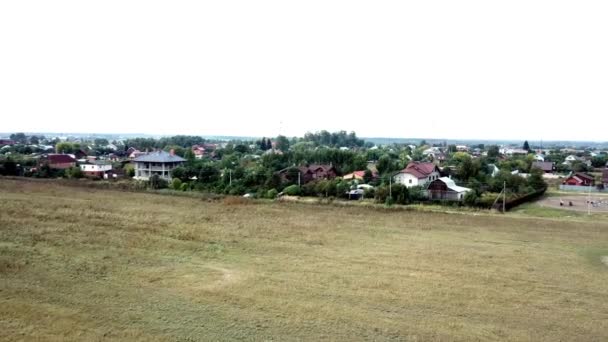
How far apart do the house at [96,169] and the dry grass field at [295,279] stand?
18002 millimetres

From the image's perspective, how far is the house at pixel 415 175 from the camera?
27.5 m

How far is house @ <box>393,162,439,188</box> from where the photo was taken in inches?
1082

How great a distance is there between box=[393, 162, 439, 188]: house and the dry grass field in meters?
10.0

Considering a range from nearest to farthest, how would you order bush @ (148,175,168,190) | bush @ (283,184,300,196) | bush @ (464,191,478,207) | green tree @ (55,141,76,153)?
bush @ (464,191,478,207) < bush @ (283,184,300,196) < bush @ (148,175,168,190) < green tree @ (55,141,76,153)

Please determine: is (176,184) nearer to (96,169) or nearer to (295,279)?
(96,169)

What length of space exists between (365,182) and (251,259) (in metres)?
18.7

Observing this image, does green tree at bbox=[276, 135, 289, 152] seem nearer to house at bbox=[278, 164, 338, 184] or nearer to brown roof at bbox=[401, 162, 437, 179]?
house at bbox=[278, 164, 338, 184]

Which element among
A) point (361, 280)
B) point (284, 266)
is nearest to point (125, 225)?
point (284, 266)

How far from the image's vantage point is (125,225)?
1533cm

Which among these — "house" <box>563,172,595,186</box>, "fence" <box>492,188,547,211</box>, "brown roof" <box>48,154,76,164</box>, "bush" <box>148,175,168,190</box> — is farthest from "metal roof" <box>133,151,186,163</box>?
"house" <box>563,172,595,186</box>

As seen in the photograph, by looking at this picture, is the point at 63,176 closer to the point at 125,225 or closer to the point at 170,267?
the point at 125,225

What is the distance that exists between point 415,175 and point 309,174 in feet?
24.7

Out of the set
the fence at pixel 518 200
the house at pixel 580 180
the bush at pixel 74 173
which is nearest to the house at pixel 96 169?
the bush at pixel 74 173

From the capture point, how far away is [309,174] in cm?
3139
